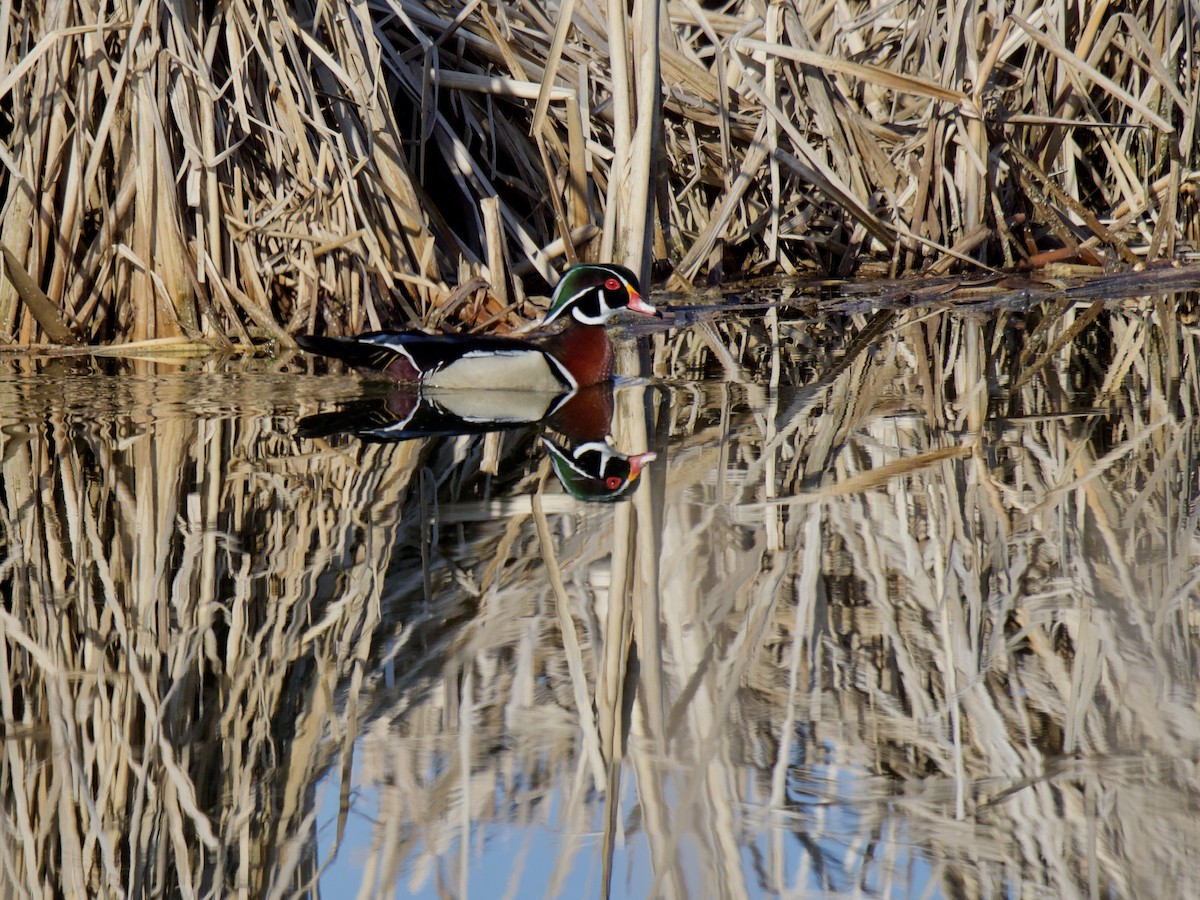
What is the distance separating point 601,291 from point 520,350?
62cm

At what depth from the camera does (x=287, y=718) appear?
106 inches

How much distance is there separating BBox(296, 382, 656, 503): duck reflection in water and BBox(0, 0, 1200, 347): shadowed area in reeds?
97 cm

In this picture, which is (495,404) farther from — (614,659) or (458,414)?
(614,659)

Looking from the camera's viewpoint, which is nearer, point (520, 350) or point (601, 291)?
point (520, 350)

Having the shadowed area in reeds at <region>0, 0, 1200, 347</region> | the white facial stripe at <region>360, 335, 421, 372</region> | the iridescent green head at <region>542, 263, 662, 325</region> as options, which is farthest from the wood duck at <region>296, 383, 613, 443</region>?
A: the shadowed area in reeds at <region>0, 0, 1200, 347</region>

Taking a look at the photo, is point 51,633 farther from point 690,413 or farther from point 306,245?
point 306,245

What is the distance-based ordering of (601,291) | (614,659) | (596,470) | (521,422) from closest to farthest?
1. (614,659)
2. (596,470)
3. (521,422)
4. (601,291)

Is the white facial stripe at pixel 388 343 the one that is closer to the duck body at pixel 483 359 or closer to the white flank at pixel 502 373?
the duck body at pixel 483 359

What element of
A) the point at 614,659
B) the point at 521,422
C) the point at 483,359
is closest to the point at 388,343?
the point at 483,359

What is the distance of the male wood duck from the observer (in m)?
6.18

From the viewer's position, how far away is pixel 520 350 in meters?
6.38

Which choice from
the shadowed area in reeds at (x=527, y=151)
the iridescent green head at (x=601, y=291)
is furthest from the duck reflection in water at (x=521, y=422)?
the shadowed area in reeds at (x=527, y=151)

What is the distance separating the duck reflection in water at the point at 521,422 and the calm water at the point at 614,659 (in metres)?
0.05

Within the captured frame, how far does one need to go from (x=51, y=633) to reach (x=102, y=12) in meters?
4.17
